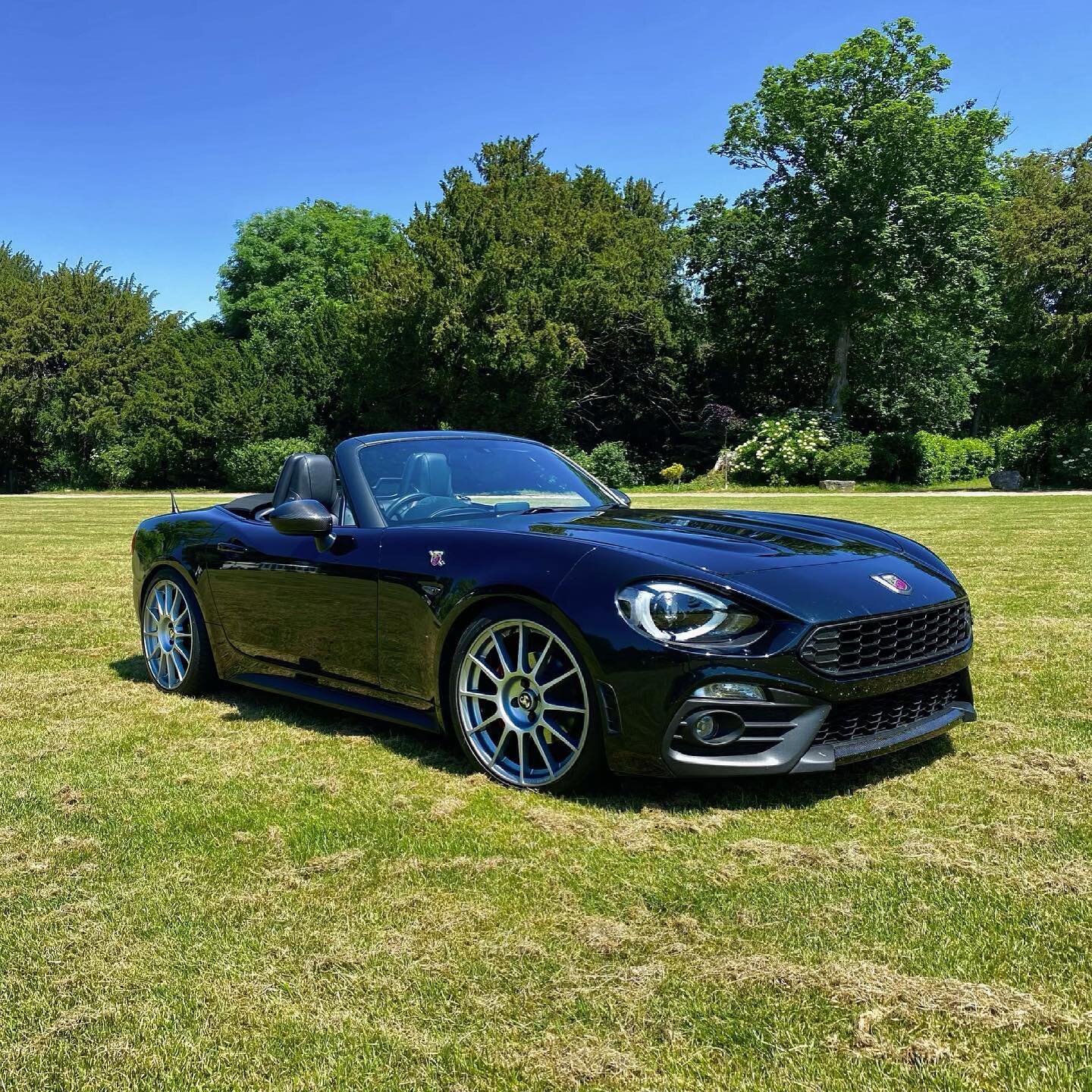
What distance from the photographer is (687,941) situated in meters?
2.55

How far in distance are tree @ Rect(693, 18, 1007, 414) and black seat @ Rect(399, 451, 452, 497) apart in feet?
117

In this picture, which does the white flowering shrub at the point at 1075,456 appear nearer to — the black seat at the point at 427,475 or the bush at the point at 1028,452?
the bush at the point at 1028,452

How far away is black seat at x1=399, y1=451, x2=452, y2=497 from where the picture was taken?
189 inches

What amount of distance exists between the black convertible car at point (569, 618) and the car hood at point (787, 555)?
0.01 meters

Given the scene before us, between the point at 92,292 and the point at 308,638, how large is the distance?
164 feet

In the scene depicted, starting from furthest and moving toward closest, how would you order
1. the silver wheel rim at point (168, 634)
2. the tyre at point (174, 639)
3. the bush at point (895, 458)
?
the bush at point (895, 458), the silver wheel rim at point (168, 634), the tyre at point (174, 639)

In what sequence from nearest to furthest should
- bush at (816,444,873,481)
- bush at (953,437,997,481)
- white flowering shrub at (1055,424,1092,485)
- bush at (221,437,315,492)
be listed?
white flowering shrub at (1055,424,1092,485) < bush at (816,444,873,481) < bush at (953,437,997,481) < bush at (221,437,315,492)

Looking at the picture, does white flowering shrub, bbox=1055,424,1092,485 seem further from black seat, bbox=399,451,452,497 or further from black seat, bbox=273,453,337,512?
black seat, bbox=273,453,337,512

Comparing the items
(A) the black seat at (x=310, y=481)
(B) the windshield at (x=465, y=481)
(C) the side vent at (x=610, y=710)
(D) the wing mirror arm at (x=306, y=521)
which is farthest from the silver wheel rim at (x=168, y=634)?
(C) the side vent at (x=610, y=710)

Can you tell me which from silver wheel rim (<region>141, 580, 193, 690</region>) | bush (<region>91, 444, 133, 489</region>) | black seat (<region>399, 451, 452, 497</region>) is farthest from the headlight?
bush (<region>91, 444, 133, 489</region>)

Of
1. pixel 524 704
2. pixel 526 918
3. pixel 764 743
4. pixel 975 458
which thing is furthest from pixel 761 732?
pixel 975 458

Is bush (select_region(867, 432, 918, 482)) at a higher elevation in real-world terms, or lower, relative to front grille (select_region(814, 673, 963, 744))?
higher

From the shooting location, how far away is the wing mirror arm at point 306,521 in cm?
450

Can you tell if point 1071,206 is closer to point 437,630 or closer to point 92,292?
point 437,630
